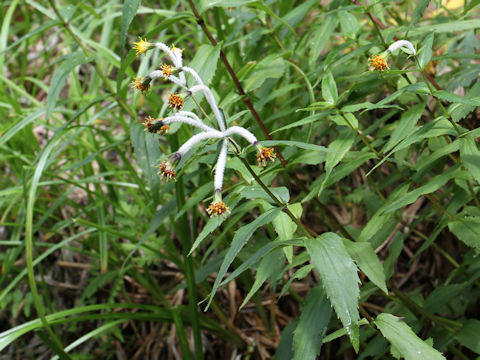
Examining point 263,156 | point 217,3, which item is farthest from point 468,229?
point 217,3

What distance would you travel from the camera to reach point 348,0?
176 cm

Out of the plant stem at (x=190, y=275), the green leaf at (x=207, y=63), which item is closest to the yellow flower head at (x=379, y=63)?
the green leaf at (x=207, y=63)

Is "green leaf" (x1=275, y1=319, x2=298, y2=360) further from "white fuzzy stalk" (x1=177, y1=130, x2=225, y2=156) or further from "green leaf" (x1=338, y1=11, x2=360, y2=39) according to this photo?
"green leaf" (x1=338, y1=11, x2=360, y2=39)

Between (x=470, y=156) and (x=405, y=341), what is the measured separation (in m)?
0.46

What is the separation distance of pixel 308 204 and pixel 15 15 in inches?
126

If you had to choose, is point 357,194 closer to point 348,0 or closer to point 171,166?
A: point 348,0

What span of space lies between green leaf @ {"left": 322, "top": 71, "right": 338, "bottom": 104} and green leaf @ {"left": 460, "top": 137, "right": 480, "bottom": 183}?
1.11 ft

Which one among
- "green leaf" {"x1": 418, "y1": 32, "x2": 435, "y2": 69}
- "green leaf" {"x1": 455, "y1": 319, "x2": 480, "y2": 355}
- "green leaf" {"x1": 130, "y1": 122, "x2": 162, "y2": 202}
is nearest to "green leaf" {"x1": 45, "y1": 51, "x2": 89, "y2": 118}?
"green leaf" {"x1": 130, "y1": 122, "x2": 162, "y2": 202}

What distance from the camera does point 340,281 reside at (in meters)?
0.94

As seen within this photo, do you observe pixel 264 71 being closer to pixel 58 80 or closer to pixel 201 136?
pixel 58 80

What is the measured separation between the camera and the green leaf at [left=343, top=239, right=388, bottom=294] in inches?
45.3

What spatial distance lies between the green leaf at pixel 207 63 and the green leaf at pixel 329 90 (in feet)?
1.07

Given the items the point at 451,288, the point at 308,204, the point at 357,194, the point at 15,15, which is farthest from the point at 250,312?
the point at 15,15

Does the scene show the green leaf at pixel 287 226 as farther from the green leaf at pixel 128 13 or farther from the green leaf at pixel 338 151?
the green leaf at pixel 128 13
